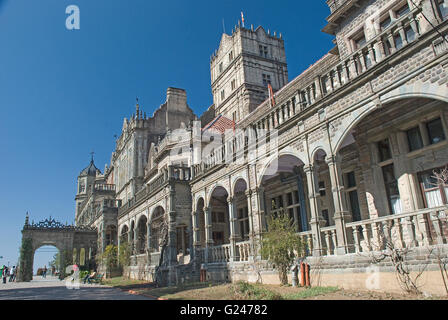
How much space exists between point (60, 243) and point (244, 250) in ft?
104

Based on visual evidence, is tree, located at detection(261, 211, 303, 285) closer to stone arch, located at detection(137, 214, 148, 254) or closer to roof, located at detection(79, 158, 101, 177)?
stone arch, located at detection(137, 214, 148, 254)

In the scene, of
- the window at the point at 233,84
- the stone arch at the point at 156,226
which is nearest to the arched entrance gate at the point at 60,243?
the stone arch at the point at 156,226

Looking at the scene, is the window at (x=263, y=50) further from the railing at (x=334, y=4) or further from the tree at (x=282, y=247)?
the tree at (x=282, y=247)

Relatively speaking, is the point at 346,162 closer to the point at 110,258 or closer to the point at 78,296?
the point at 78,296

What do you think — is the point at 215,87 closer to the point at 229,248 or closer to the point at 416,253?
the point at 229,248

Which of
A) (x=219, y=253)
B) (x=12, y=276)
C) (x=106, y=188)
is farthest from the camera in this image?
(x=106, y=188)

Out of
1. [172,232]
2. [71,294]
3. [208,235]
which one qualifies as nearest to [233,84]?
[172,232]

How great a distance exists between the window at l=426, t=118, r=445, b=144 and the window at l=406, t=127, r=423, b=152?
1.15 ft

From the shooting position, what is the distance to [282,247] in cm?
1191

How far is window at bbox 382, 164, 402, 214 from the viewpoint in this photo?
1220 centimetres

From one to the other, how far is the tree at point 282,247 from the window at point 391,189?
3678 millimetres

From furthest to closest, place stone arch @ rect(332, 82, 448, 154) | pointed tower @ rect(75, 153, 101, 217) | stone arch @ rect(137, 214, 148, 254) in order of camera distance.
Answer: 1. pointed tower @ rect(75, 153, 101, 217)
2. stone arch @ rect(137, 214, 148, 254)
3. stone arch @ rect(332, 82, 448, 154)

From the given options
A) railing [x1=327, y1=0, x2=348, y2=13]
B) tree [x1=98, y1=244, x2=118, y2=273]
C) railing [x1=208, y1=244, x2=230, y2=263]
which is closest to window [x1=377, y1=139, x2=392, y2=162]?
railing [x1=327, y1=0, x2=348, y2=13]

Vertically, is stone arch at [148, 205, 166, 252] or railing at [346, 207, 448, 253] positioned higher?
stone arch at [148, 205, 166, 252]
